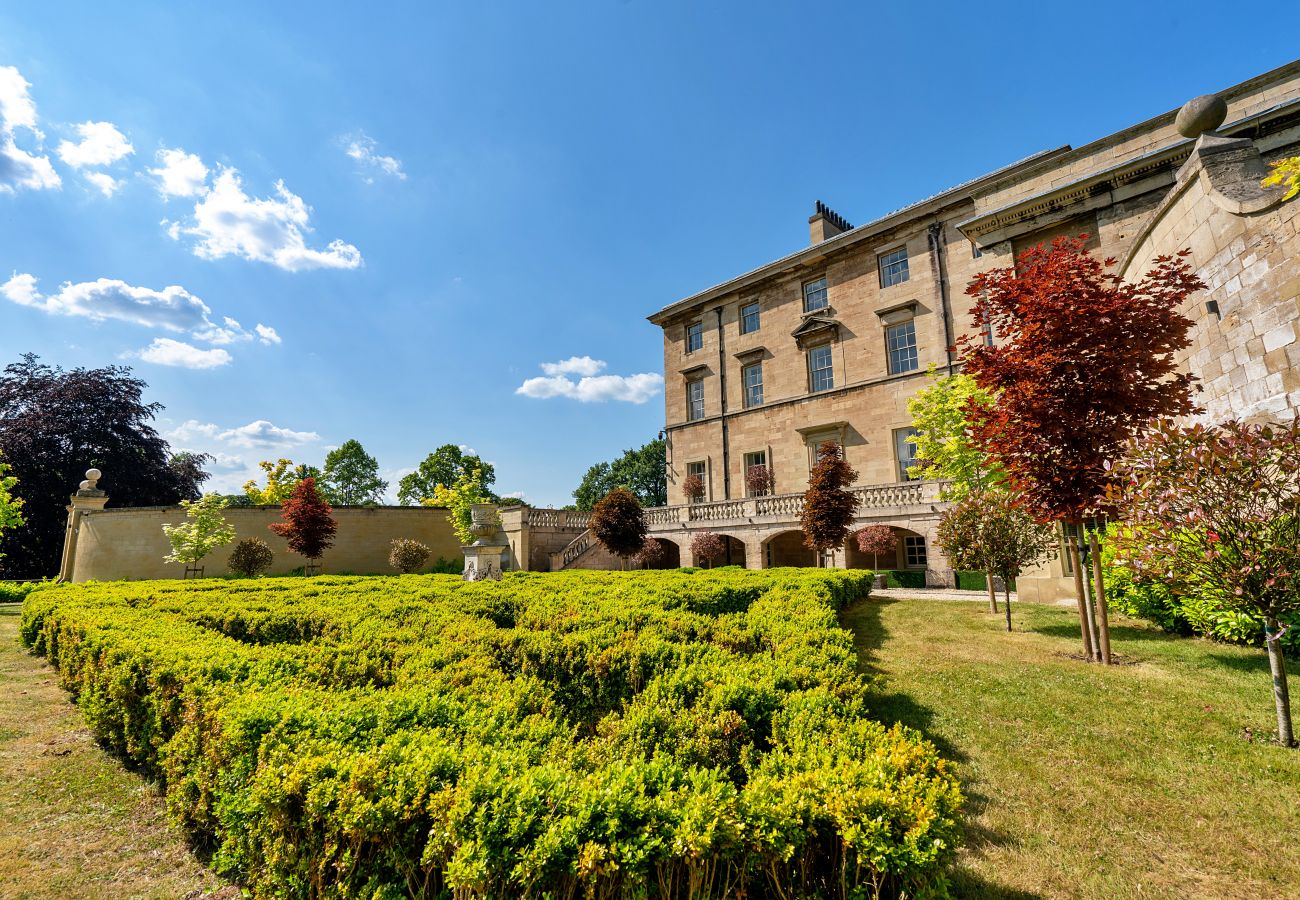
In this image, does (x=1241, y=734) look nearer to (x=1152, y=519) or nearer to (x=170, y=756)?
(x=1152, y=519)

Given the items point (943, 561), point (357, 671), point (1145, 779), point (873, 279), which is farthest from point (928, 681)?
point (873, 279)

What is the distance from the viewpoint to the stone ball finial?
8.24 metres

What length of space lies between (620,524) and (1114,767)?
18.6 metres

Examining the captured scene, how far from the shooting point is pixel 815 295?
83.9ft

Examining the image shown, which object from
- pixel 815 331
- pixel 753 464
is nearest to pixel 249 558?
pixel 753 464

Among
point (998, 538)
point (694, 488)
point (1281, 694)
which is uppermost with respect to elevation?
point (694, 488)

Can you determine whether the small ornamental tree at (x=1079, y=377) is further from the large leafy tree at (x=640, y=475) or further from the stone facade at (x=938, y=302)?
the large leafy tree at (x=640, y=475)

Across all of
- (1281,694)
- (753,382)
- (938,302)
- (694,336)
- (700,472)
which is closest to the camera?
(1281,694)

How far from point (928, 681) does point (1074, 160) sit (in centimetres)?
1889

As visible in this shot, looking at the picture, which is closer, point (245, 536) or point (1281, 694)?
point (1281, 694)

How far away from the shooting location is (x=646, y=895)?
85.0 inches

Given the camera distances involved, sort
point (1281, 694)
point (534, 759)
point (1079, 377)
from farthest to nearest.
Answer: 1. point (1079, 377)
2. point (1281, 694)
3. point (534, 759)

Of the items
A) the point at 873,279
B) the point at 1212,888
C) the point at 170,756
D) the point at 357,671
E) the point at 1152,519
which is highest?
the point at 873,279

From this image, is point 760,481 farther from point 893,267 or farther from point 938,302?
point 893,267
